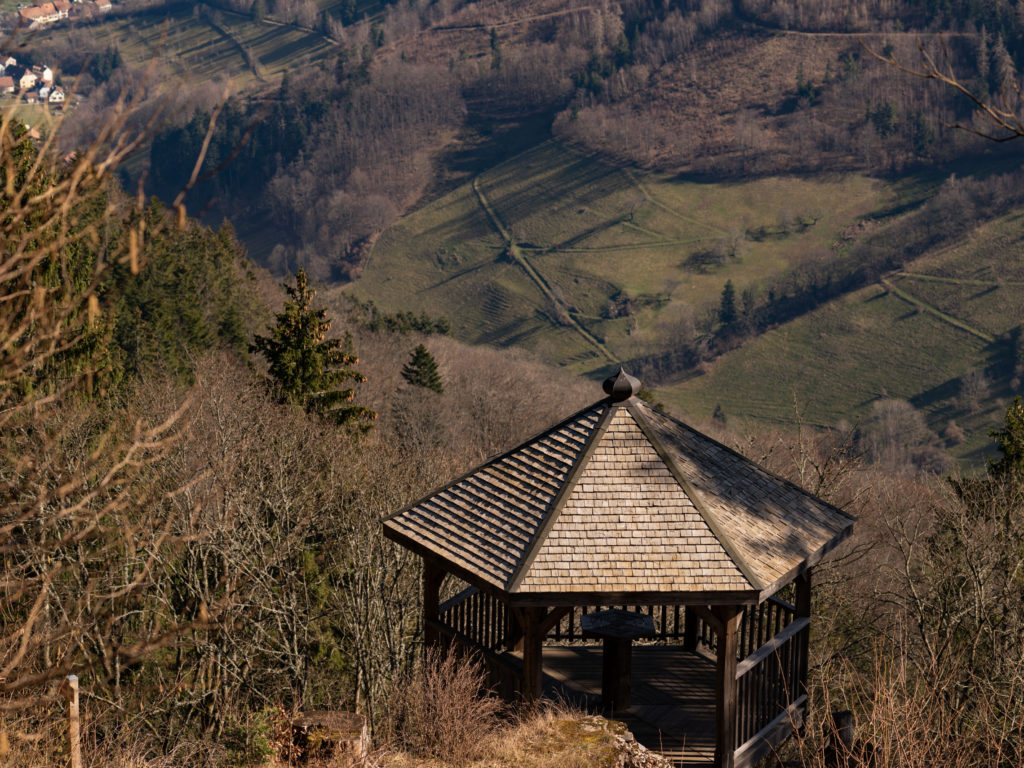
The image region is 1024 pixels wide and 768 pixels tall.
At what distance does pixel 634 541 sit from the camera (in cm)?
1518

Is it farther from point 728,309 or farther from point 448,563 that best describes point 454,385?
point 728,309

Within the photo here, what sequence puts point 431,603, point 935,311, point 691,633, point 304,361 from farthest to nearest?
point 935,311 → point 304,361 → point 691,633 → point 431,603

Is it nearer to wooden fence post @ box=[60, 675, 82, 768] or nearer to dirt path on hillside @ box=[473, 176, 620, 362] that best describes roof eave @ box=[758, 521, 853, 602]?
wooden fence post @ box=[60, 675, 82, 768]

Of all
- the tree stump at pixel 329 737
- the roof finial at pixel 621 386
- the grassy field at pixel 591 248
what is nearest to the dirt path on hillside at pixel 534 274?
the grassy field at pixel 591 248

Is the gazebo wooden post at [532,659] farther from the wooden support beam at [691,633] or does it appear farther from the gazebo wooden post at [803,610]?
the wooden support beam at [691,633]

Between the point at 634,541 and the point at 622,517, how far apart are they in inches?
16.1

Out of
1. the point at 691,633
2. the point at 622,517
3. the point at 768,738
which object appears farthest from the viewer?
the point at 691,633

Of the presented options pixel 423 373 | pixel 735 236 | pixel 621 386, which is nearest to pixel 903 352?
pixel 735 236

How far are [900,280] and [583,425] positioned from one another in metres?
138

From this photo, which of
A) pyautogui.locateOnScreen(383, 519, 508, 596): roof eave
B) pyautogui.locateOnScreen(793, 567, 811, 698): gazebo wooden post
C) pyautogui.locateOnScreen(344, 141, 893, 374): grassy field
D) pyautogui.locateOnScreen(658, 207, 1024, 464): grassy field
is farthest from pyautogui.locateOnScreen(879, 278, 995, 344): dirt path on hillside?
pyautogui.locateOnScreen(383, 519, 508, 596): roof eave

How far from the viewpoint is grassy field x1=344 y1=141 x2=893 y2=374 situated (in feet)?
486

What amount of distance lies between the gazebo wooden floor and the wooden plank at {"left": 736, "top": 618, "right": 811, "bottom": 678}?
137 cm

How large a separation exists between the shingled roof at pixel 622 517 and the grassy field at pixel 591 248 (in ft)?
388

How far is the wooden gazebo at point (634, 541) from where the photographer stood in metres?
14.7
